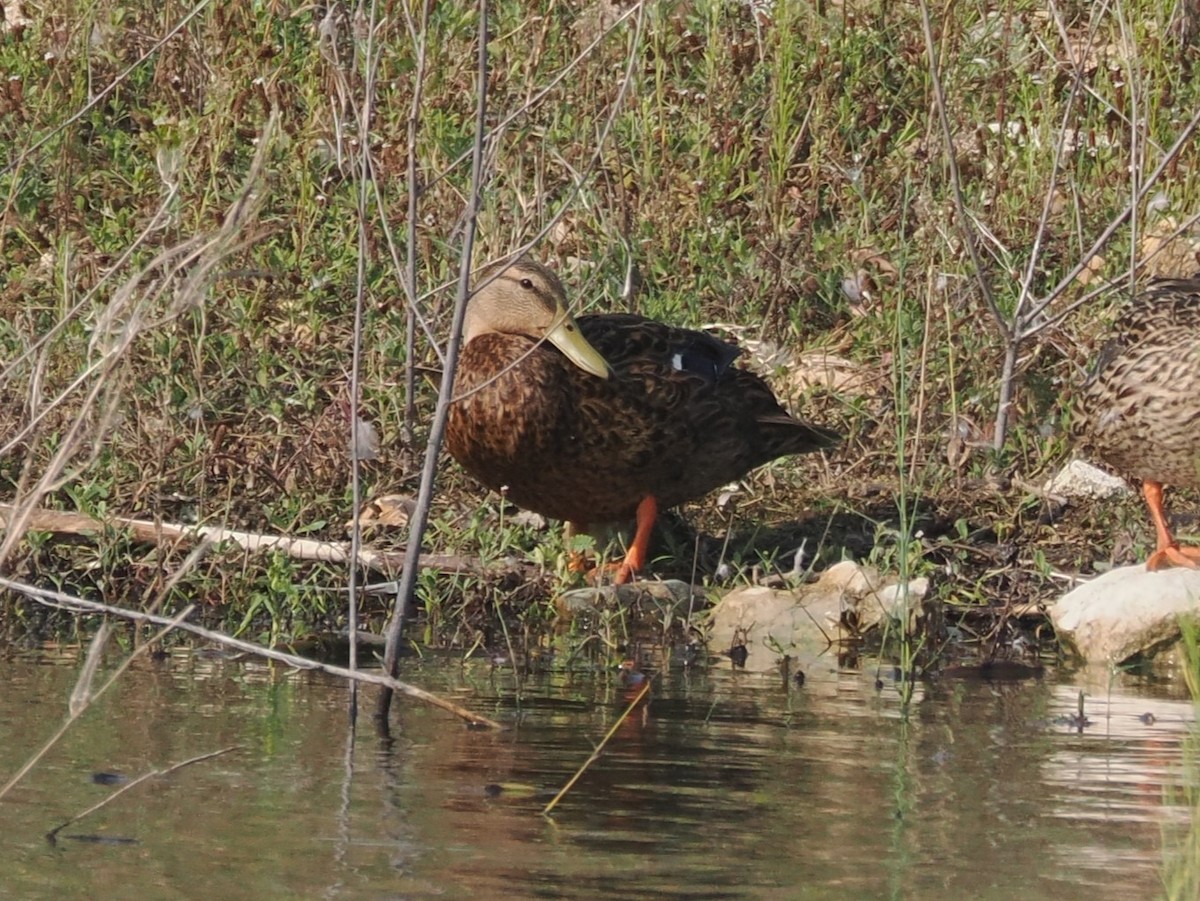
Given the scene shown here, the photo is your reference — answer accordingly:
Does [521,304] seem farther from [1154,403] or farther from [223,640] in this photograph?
[223,640]

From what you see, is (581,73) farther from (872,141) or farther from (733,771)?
(733,771)

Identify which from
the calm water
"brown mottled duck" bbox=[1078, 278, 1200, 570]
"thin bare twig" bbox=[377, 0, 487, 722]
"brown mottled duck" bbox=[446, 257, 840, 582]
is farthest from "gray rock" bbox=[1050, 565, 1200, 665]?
"thin bare twig" bbox=[377, 0, 487, 722]

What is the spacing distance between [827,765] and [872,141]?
16.8 ft

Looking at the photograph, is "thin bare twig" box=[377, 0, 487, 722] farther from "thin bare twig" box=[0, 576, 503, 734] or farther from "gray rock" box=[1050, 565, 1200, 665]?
"gray rock" box=[1050, 565, 1200, 665]

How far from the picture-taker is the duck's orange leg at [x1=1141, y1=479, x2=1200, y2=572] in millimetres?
6555

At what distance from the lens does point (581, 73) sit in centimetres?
943

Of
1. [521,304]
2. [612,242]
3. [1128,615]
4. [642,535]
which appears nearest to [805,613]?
[642,535]

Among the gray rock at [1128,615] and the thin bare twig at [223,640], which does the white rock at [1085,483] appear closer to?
the gray rock at [1128,615]

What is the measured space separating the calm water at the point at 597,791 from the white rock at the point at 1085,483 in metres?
1.59

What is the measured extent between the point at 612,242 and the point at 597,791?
4221 millimetres

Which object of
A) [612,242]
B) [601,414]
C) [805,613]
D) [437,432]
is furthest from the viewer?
[612,242]

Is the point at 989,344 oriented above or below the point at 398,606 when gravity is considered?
above

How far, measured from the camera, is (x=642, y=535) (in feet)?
22.3

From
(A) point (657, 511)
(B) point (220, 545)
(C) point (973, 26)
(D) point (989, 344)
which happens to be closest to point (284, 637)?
(B) point (220, 545)
